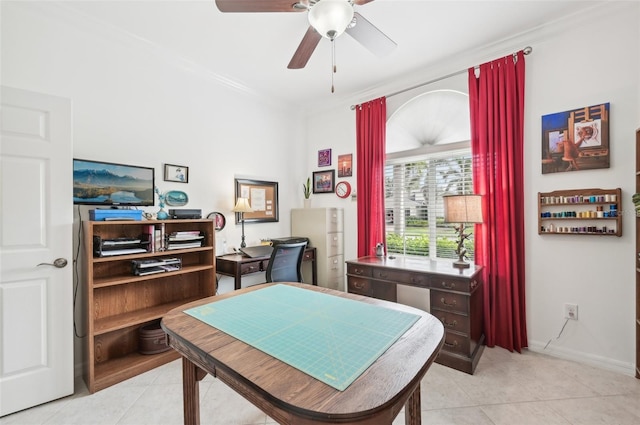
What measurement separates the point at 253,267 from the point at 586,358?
10.1 ft

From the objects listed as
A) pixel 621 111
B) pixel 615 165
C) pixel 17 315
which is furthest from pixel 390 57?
pixel 17 315

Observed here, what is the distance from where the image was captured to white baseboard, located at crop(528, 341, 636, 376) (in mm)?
2078

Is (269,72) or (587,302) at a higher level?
(269,72)

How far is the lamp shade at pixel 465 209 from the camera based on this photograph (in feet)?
7.75

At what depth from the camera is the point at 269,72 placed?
312 centimetres

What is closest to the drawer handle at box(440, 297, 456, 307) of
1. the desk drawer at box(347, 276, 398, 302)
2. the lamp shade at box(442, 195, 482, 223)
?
the desk drawer at box(347, 276, 398, 302)

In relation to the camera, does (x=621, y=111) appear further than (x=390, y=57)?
No

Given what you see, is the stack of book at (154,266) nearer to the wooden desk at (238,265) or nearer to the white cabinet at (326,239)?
the wooden desk at (238,265)

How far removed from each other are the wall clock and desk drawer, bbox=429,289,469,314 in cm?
176

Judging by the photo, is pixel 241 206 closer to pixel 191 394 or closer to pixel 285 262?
pixel 285 262

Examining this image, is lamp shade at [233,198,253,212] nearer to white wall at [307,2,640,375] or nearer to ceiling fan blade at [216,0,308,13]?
ceiling fan blade at [216,0,308,13]

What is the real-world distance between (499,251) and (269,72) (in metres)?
3.09

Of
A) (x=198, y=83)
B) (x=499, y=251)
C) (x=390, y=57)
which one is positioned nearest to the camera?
(x=499, y=251)

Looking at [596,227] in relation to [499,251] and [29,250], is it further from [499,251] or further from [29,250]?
[29,250]
